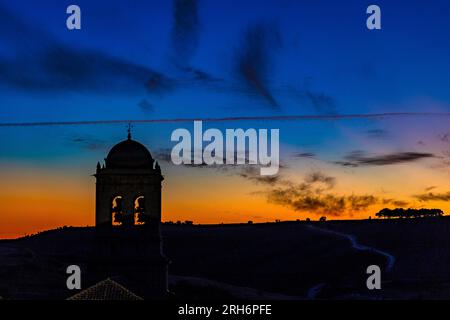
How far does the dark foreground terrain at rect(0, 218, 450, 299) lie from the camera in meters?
62.7

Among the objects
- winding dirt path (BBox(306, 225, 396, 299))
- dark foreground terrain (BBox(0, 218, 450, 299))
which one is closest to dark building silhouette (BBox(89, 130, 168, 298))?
dark foreground terrain (BBox(0, 218, 450, 299))

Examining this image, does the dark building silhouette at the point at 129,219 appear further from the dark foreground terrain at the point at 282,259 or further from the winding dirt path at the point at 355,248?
the winding dirt path at the point at 355,248

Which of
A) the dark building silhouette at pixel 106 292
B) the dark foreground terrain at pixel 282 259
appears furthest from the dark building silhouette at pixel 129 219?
the dark foreground terrain at pixel 282 259

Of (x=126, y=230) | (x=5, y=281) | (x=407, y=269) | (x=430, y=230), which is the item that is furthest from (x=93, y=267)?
(x=430, y=230)

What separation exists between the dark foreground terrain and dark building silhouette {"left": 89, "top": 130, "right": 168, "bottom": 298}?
14.3 metres

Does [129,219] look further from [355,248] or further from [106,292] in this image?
[355,248]

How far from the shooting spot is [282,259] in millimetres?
90375

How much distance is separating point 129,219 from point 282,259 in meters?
60.0

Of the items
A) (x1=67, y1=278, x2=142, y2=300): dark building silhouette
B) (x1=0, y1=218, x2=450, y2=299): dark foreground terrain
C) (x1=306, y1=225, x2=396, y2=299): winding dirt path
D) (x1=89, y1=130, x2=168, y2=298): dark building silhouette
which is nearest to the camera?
(x1=67, y1=278, x2=142, y2=300): dark building silhouette

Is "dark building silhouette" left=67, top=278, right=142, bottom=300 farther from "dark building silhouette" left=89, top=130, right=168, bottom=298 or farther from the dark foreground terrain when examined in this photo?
the dark foreground terrain

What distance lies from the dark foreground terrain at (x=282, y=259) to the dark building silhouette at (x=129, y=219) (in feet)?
46.8

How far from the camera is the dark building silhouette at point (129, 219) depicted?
104 ft

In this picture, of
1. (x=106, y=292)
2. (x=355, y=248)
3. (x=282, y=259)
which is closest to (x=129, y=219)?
(x=106, y=292)
